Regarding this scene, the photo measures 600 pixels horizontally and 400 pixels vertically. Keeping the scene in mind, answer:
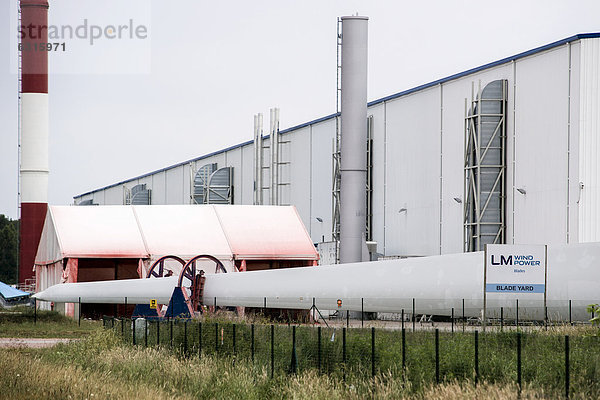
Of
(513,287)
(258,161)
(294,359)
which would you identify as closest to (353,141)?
(258,161)

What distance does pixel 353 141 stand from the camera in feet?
160

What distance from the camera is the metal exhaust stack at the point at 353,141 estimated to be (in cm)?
4869

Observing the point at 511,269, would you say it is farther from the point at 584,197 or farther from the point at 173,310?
the point at 173,310

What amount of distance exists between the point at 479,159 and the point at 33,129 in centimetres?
4053

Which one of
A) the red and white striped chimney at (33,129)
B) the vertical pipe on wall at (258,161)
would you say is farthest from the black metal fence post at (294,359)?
the red and white striped chimney at (33,129)

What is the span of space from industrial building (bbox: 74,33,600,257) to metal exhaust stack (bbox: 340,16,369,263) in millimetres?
1784

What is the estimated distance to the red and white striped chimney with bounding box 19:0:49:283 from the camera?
69.3 meters

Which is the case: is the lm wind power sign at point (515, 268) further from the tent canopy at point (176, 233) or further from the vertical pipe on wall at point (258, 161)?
the vertical pipe on wall at point (258, 161)

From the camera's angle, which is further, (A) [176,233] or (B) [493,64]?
(A) [176,233]

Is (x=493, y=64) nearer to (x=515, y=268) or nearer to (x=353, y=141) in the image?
(x=353, y=141)

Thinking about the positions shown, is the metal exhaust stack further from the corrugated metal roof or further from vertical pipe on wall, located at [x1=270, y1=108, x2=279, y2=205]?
the corrugated metal roof

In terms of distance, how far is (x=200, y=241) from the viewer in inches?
1953

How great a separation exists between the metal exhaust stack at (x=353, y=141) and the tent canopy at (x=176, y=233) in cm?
260

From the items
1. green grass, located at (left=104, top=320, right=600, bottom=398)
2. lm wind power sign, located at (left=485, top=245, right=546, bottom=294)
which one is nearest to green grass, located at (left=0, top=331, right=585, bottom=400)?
green grass, located at (left=104, top=320, right=600, bottom=398)
